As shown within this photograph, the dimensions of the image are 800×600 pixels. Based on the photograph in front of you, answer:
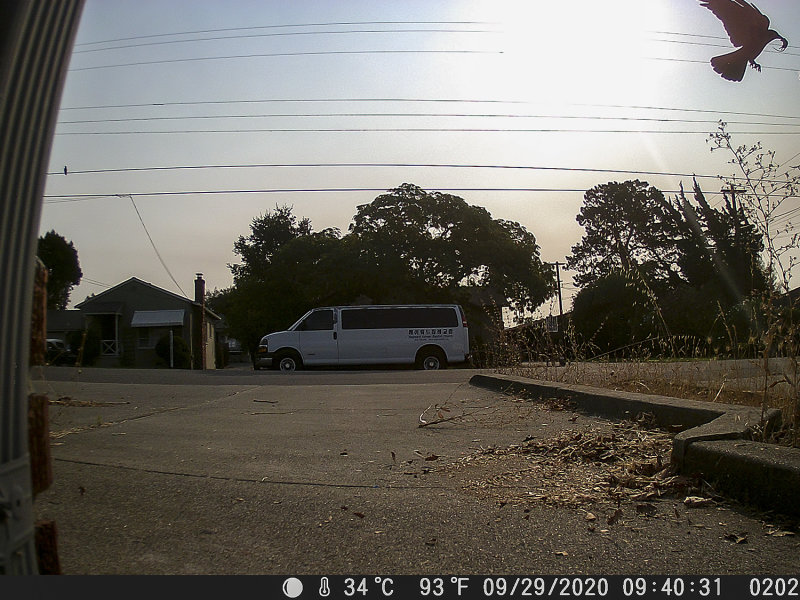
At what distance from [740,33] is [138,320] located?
133 ft

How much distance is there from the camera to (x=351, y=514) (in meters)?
2.70

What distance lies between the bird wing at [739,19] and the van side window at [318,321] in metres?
20.4

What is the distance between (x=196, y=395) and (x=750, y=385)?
21.2ft

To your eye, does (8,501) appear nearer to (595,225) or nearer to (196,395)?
(196,395)

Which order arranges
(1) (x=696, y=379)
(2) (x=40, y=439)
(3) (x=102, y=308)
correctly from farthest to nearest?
(3) (x=102, y=308) < (1) (x=696, y=379) < (2) (x=40, y=439)

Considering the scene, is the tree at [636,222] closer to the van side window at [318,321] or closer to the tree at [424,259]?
the tree at [424,259]

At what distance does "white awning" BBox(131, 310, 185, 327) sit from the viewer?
38.1m

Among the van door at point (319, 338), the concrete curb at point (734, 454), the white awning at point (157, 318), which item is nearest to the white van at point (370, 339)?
the van door at point (319, 338)

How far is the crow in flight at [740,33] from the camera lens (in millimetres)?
1513
